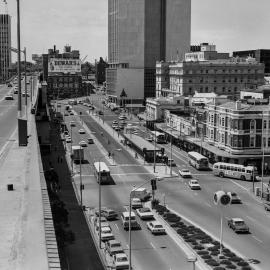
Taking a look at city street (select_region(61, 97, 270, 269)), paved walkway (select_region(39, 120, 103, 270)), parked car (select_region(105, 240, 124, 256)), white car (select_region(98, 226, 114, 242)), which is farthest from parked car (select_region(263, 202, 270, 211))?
parked car (select_region(105, 240, 124, 256))

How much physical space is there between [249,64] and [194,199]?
98245mm

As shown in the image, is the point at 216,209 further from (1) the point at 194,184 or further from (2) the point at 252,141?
(2) the point at 252,141

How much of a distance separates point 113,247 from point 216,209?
19.1 metres

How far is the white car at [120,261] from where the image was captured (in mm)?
40434

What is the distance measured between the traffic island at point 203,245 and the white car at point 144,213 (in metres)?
1.08

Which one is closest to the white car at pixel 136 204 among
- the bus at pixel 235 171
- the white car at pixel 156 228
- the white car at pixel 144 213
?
the white car at pixel 144 213

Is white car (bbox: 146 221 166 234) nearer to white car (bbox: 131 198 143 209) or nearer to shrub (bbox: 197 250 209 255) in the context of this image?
shrub (bbox: 197 250 209 255)

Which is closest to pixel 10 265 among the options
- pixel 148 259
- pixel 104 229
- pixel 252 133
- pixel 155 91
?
pixel 148 259

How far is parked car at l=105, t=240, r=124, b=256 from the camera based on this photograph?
43312 mm

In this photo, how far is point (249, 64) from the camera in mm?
157500

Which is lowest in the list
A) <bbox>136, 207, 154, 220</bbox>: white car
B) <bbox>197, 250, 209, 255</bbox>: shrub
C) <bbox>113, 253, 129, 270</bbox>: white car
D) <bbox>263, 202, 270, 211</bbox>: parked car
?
<bbox>263, 202, 270, 211</bbox>: parked car

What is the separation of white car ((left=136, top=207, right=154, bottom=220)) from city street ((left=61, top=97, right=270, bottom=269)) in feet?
12.2

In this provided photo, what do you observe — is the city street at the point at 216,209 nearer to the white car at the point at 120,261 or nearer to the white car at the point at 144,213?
the white car at the point at 144,213

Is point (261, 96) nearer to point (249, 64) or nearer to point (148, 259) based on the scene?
point (249, 64)
